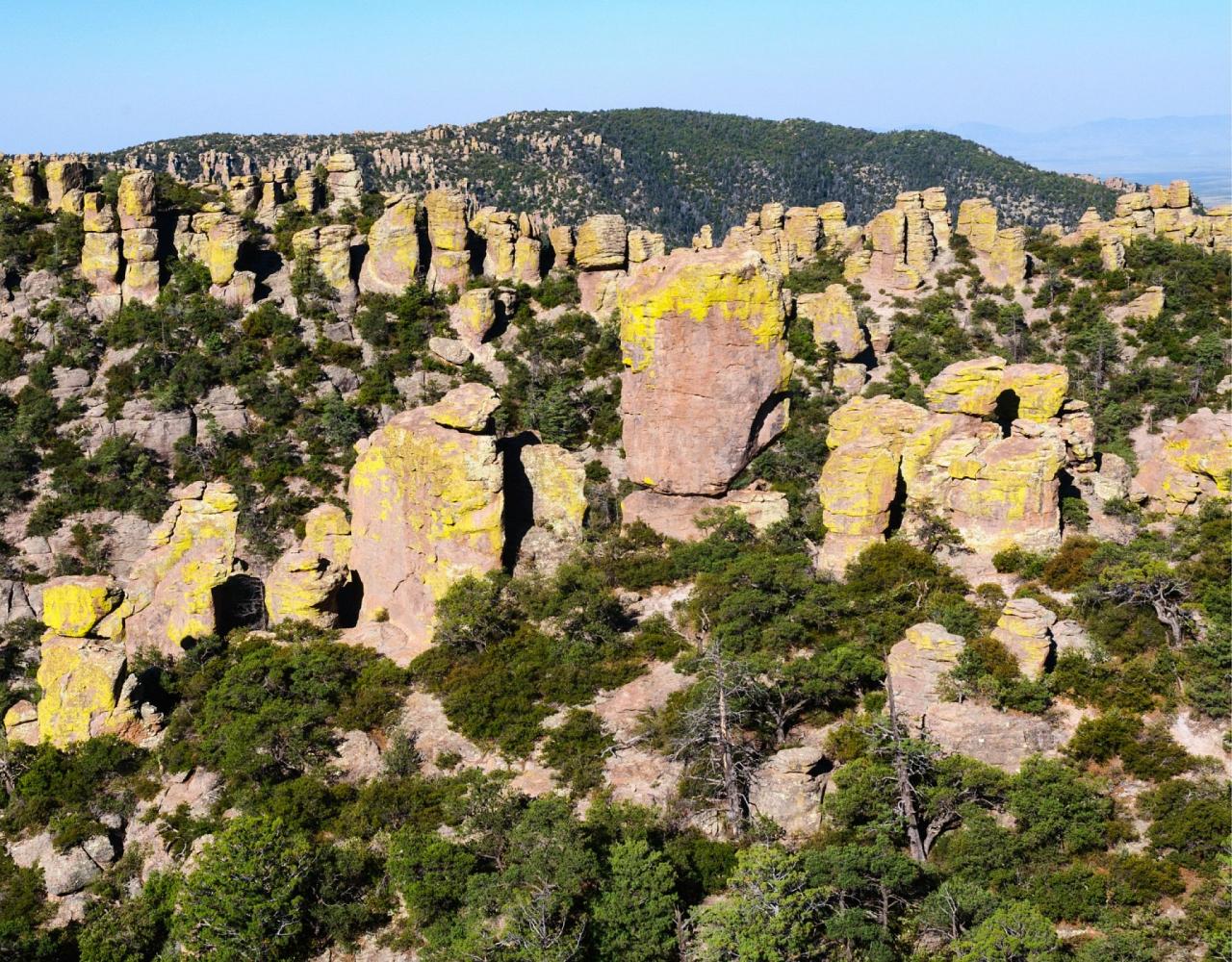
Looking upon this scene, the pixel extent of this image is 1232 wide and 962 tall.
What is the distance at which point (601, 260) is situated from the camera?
6925 centimetres

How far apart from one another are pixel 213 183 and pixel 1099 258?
74555 millimetres

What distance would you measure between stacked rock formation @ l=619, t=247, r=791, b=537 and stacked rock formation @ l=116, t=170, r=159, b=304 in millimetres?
41132

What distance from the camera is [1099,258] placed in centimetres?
7825

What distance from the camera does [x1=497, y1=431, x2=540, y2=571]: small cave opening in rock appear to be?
134ft

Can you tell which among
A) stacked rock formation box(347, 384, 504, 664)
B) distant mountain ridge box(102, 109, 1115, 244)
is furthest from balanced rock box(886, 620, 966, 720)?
distant mountain ridge box(102, 109, 1115, 244)

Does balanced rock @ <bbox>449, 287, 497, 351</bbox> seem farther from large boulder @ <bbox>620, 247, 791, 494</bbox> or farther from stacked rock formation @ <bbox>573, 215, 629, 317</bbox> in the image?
large boulder @ <bbox>620, 247, 791, 494</bbox>

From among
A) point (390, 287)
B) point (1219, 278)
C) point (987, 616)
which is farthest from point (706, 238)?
point (987, 616)

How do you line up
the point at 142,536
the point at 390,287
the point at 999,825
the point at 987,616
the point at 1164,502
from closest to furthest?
the point at 999,825
the point at 987,616
the point at 1164,502
the point at 142,536
the point at 390,287

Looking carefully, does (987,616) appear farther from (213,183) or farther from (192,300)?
(213,183)

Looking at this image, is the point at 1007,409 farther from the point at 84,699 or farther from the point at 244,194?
the point at 244,194

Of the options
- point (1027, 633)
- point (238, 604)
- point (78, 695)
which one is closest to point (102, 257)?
point (238, 604)

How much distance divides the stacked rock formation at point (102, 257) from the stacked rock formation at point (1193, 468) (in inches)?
2522

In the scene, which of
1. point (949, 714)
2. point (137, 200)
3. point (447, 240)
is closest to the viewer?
point (949, 714)

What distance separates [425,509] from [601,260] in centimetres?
Result: 3500
